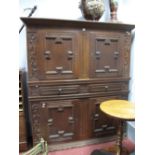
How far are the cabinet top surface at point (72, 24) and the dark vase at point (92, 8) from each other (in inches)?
6.1

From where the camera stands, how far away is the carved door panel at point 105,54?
89.0 inches

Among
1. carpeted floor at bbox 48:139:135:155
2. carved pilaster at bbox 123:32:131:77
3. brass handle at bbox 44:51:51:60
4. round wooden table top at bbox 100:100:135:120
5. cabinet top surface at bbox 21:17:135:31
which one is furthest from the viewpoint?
carved pilaster at bbox 123:32:131:77

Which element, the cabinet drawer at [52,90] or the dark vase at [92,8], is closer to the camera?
the cabinet drawer at [52,90]

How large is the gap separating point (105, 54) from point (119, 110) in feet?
2.65

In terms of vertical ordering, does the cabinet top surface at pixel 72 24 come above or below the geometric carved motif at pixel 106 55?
above

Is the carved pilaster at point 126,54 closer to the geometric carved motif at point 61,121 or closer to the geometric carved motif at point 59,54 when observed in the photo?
the geometric carved motif at point 59,54

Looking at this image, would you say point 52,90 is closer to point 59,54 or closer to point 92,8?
point 59,54

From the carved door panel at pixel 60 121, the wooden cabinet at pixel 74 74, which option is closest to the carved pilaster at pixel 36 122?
the wooden cabinet at pixel 74 74

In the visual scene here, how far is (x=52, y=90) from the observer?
7.02 ft

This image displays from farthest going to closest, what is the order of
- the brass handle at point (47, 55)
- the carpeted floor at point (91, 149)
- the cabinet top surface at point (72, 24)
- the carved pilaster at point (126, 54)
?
the carved pilaster at point (126, 54), the carpeted floor at point (91, 149), the brass handle at point (47, 55), the cabinet top surface at point (72, 24)

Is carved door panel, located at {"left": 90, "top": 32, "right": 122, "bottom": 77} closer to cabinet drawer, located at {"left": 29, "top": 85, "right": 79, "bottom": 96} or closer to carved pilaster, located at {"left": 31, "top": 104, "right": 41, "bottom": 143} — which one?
cabinet drawer, located at {"left": 29, "top": 85, "right": 79, "bottom": 96}

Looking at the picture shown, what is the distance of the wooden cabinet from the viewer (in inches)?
81.5

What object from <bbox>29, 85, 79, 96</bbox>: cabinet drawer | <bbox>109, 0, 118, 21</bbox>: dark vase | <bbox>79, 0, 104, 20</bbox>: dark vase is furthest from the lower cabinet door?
<bbox>109, 0, 118, 21</bbox>: dark vase

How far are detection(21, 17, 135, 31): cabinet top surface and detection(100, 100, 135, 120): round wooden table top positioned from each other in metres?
0.94
